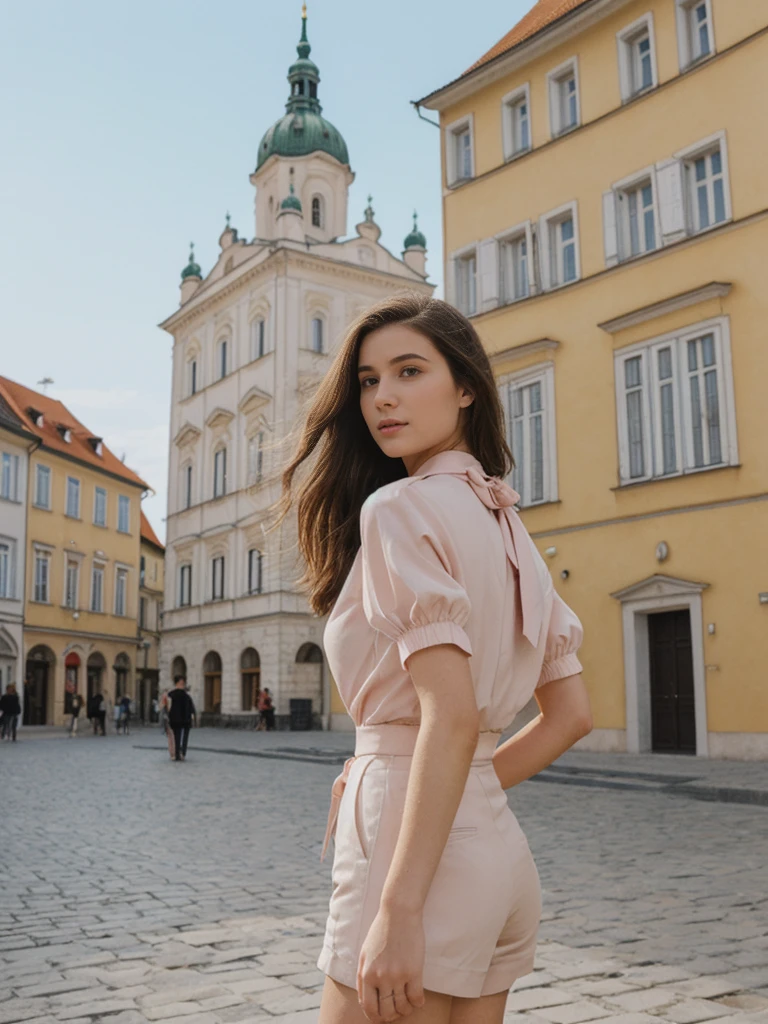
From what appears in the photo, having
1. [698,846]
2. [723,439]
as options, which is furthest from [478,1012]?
[723,439]

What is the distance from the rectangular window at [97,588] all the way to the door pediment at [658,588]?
124 ft

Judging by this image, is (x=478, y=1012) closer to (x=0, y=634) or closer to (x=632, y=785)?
(x=632, y=785)

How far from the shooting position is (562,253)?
23.1 meters

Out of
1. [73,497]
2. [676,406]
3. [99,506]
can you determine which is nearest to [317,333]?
[73,497]

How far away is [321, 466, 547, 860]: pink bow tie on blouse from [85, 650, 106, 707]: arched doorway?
173 feet

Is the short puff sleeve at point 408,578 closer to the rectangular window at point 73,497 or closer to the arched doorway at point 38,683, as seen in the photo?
the arched doorway at point 38,683

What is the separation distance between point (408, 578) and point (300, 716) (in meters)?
39.8

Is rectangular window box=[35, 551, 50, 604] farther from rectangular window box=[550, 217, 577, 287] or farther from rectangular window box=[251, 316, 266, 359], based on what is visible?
rectangular window box=[550, 217, 577, 287]

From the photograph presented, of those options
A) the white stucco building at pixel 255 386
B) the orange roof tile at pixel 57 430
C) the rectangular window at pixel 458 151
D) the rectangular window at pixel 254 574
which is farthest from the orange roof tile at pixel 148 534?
the rectangular window at pixel 458 151

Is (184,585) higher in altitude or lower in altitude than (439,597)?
higher

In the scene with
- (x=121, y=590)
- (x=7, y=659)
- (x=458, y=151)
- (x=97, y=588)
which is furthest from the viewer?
(x=121, y=590)

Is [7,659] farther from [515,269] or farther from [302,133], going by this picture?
[515,269]

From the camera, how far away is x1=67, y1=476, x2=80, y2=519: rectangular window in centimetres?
5191

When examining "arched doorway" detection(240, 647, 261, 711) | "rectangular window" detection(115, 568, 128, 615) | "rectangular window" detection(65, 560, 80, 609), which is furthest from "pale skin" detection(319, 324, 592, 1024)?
"rectangular window" detection(115, 568, 128, 615)
